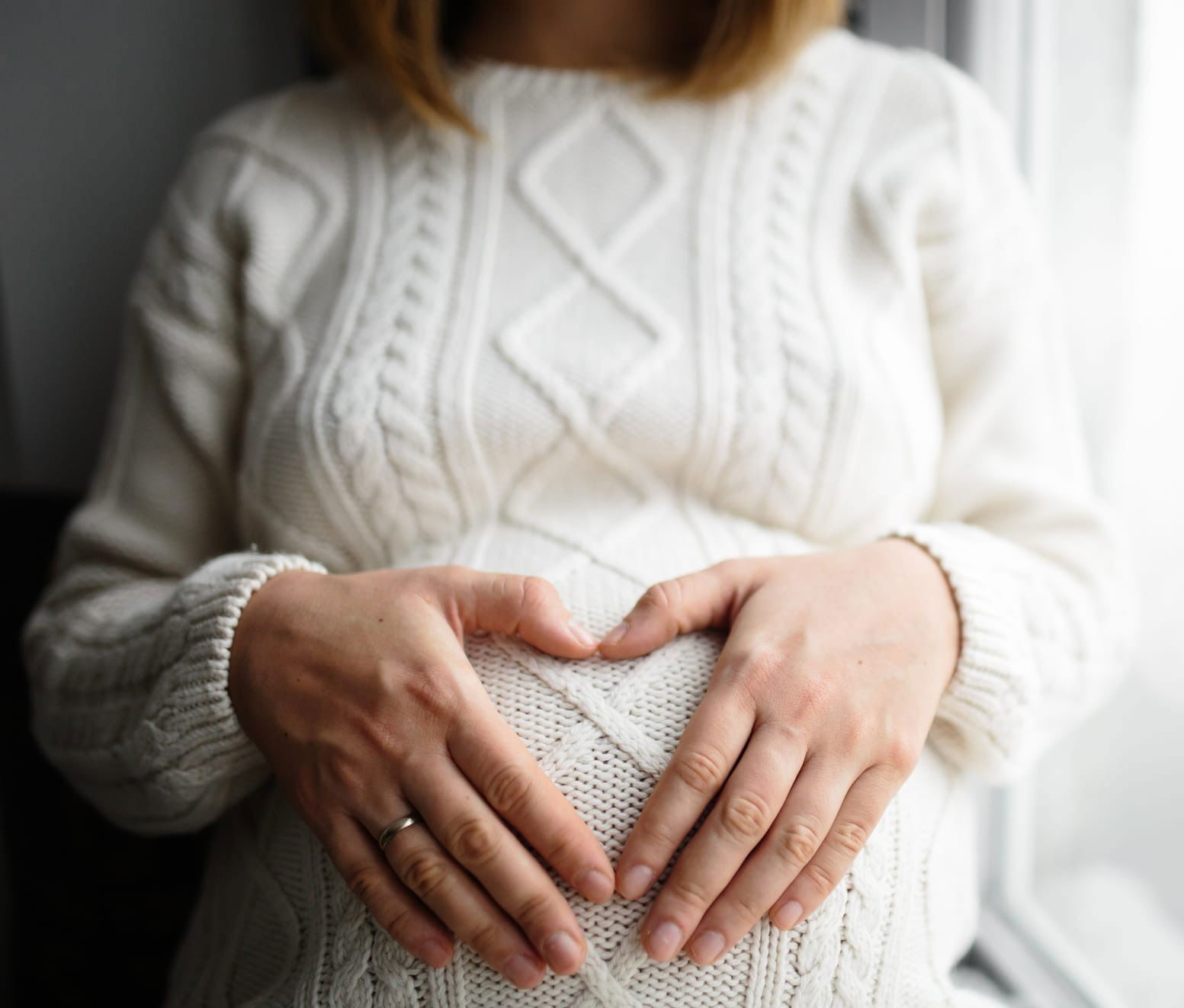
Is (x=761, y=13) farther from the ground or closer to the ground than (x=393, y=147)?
farther from the ground

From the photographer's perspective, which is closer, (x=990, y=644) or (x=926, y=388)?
Answer: (x=990, y=644)

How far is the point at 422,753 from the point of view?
2.18ft

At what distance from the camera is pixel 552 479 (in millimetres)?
879

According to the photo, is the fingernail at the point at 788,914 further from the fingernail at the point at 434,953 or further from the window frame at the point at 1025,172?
the window frame at the point at 1025,172

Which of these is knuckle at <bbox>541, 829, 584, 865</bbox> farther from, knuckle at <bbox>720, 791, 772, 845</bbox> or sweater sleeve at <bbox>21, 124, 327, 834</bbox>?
sweater sleeve at <bbox>21, 124, 327, 834</bbox>

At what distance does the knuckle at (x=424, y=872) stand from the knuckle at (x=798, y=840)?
230 millimetres

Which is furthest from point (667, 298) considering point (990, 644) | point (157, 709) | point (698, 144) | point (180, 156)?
point (180, 156)

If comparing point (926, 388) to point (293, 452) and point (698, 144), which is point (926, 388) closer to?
point (698, 144)

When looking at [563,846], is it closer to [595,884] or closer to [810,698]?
[595,884]

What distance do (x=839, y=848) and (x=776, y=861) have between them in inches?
2.1

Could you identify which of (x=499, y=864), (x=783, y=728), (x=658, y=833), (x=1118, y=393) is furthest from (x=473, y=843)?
(x=1118, y=393)

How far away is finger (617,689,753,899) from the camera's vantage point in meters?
0.63

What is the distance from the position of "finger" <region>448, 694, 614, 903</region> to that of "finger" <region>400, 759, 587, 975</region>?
11mm

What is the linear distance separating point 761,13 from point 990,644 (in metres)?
0.63
